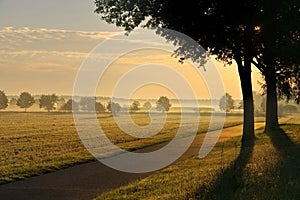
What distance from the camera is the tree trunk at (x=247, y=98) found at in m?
29.4

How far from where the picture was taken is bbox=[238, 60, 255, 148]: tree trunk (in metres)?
29.4

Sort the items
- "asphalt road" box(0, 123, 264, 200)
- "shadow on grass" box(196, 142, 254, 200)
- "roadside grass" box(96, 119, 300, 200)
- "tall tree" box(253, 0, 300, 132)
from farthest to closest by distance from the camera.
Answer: "tall tree" box(253, 0, 300, 132) < "asphalt road" box(0, 123, 264, 200) < "shadow on grass" box(196, 142, 254, 200) < "roadside grass" box(96, 119, 300, 200)

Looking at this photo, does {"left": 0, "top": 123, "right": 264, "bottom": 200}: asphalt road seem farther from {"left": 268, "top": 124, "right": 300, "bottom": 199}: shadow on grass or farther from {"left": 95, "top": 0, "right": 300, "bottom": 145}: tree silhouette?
{"left": 95, "top": 0, "right": 300, "bottom": 145}: tree silhouette

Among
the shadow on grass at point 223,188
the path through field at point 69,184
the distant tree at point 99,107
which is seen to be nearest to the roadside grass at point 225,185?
the shadow on grass at point 223,188

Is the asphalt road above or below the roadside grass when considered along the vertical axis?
below

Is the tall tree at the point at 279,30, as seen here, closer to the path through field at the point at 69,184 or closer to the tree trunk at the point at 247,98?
the tree trunk at the point at 247,98

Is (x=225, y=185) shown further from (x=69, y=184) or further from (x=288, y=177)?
(x=69, y=184)

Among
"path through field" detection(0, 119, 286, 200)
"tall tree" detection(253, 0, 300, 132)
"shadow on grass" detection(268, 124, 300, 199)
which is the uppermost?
"tall tree" detection(253, 0, 300, 132)

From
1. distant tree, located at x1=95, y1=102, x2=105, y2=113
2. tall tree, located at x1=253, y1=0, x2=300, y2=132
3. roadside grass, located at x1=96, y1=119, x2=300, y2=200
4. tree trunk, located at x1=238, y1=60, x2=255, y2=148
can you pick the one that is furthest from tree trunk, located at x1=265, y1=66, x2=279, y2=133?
distant tree, located at x1=95, y1=102, x2=105, y2=113

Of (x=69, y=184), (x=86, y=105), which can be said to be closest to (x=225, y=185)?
(x=69, y=184)

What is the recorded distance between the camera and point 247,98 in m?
29.6

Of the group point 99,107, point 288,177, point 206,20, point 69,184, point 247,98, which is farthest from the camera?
point 99,107

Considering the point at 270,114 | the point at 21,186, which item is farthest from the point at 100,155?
the point at 270,114

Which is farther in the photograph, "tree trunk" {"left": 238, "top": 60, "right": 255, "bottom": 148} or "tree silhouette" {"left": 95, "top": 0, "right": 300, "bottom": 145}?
"tree trunk" {"left": 238, "top": 60, "right": 255, "bottom": 148}
